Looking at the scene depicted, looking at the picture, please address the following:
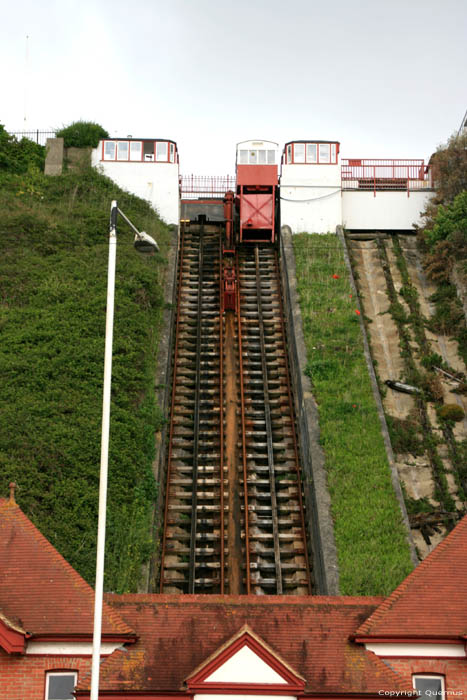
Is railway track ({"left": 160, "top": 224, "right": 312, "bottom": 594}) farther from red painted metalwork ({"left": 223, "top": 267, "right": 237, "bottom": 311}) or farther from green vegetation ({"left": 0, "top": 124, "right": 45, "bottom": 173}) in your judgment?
green vegetation ({"left": 0, "top": 124, "right": 45, "bottom": 173})

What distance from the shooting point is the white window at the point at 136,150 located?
139 feet

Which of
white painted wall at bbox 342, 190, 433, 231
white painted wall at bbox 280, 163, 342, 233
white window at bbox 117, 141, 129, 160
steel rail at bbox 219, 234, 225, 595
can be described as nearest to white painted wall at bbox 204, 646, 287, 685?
steel rail at bbox 219, 234, 225, 595

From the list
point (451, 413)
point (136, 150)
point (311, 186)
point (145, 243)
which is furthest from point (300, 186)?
point (145, 243)

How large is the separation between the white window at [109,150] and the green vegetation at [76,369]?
247 centimetres

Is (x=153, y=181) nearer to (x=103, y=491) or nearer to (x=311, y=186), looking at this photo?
(x=311, y=186)

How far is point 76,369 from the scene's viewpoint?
27.3m

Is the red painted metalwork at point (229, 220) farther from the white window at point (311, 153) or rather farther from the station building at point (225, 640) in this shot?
the station building at point (225, 640)

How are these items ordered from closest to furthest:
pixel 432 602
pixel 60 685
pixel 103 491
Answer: pixel 103 491
pixel 60 685
pixel 432 602

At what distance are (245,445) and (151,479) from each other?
3.83 metres

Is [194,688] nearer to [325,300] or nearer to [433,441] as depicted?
[433,441]

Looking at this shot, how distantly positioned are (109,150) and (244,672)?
34.8 meters

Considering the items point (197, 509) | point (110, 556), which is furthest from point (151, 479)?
point (110, 556)

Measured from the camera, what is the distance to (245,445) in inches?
1046

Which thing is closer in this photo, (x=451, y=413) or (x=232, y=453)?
(x=232, y=453)
